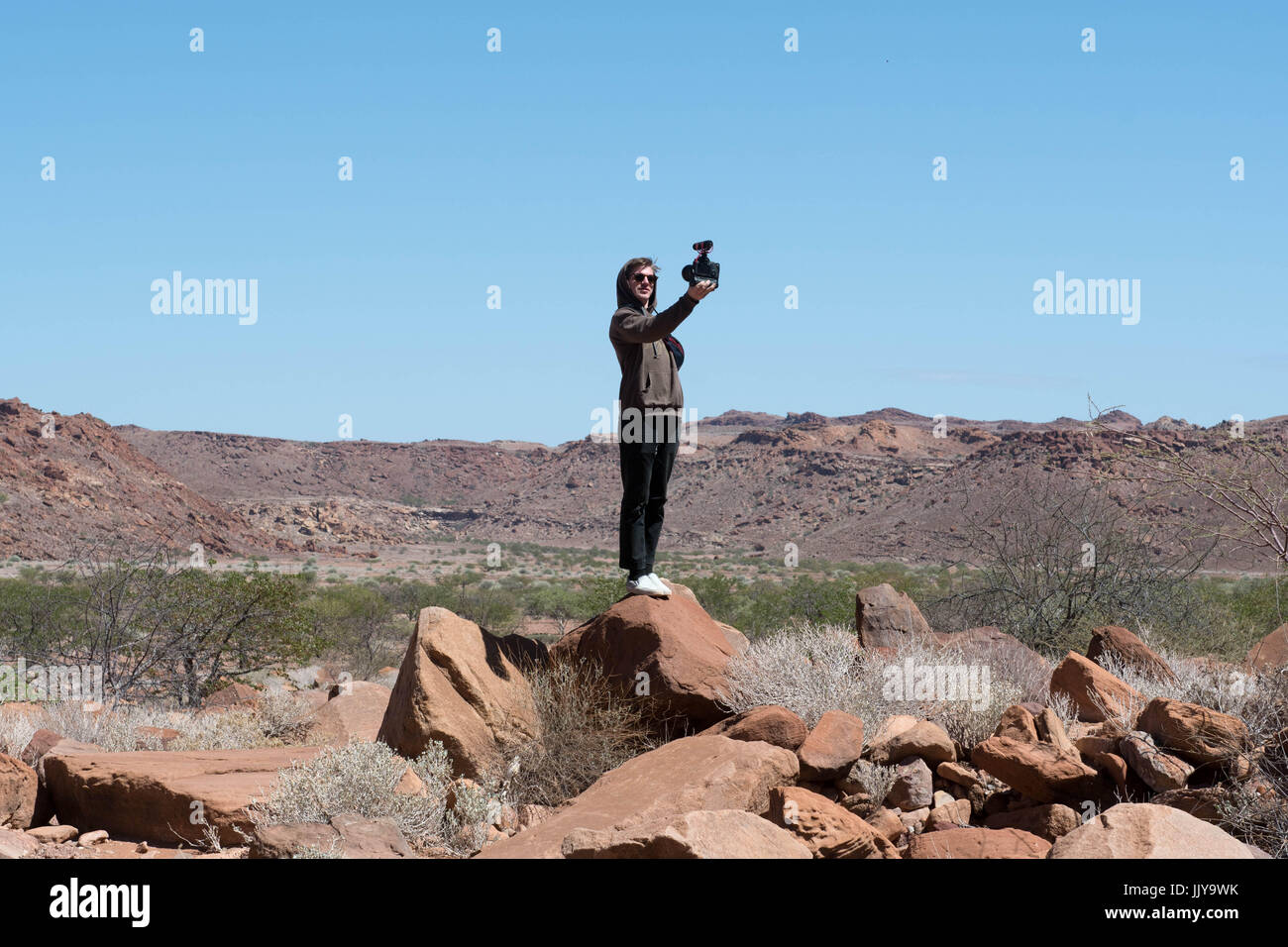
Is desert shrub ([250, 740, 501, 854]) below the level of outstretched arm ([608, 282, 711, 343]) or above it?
below

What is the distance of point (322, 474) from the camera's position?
9362 centimetres

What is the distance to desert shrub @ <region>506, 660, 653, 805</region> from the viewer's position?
6.96 m

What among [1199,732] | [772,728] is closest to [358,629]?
[772,728]

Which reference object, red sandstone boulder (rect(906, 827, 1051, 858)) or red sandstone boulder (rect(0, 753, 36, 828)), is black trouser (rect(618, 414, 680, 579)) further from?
red sandstone boulder (rect(0, 753, 36, 828))

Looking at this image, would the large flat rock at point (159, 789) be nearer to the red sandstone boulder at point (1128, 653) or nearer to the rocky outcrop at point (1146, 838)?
the rocky outcrop at point (1146, 838)

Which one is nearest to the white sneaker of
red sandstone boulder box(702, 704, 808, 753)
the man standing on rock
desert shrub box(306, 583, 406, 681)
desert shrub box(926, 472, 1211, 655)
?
the man standing on rock

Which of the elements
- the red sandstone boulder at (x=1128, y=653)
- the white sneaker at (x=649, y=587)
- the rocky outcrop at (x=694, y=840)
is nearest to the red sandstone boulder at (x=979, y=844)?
the rocky outcrop at (x=694, y=840)

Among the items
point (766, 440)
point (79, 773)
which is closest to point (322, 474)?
point (766, 440)

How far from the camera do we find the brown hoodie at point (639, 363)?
7316mm

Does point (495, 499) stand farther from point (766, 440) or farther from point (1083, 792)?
point (1083, 792)

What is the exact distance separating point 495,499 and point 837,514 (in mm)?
35482

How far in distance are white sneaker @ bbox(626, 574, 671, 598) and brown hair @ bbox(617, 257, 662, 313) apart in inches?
74.2

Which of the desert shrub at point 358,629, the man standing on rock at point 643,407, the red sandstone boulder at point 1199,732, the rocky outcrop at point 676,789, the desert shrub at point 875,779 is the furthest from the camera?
the desert shrub at point 358,629
